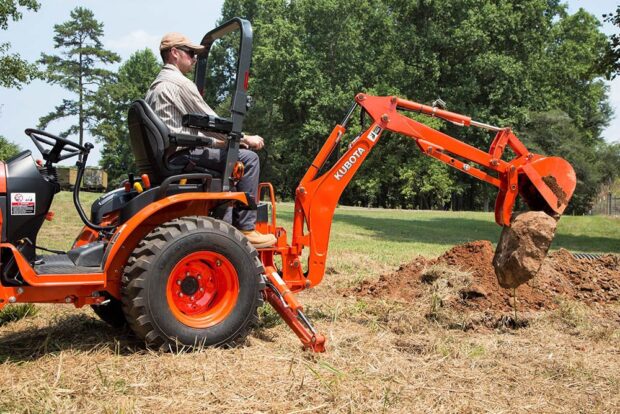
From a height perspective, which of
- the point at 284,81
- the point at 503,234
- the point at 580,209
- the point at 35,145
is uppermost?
the point at 284,81

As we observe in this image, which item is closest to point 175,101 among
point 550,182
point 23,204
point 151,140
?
point 151,140

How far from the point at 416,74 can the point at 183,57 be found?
3665cm

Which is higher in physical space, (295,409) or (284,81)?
(284,81)

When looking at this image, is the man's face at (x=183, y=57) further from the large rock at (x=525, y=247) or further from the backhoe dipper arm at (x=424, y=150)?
the large rock at (x=525, y=247)

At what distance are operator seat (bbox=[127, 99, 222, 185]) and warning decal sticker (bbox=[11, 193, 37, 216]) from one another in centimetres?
80

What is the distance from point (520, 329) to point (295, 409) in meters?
3.19

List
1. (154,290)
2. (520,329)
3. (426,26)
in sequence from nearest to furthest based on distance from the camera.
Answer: (154,290) → (520,329) → (426,26)

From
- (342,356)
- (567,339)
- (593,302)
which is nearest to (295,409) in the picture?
(342,356)

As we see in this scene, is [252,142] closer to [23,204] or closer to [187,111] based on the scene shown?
[187,111]

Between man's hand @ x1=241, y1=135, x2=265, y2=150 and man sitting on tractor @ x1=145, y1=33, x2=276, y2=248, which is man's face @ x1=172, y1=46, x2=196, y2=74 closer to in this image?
man sitting on tractor @ x1=145, y1=33, x2=276, y2=248

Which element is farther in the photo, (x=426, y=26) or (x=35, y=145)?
(x=426, y=26)

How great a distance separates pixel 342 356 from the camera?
14.5ft

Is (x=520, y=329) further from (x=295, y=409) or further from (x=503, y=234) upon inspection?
(x=295, y=409)

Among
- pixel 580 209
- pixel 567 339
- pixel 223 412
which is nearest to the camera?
pixel 223 412
